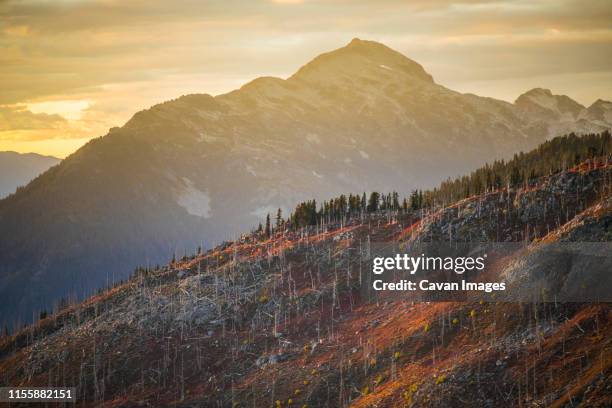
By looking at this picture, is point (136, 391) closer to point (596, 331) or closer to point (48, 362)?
point (48, 362)

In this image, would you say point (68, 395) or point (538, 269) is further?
point (68, 395)

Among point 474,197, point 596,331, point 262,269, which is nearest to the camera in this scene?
point 596,331

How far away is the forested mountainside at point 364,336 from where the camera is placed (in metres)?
122

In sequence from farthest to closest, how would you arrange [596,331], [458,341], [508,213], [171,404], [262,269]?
[262,269] → [508,213] → [171,404] → [458,341] → [596,331]

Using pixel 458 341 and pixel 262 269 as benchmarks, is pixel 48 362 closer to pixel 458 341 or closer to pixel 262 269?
pixel 262 269

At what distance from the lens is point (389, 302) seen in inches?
6565

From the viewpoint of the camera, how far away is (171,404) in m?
157

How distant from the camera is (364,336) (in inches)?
6137

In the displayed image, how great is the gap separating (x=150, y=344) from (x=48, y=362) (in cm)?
2654

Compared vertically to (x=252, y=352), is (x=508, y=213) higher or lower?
higher

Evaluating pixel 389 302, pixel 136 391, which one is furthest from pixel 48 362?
pixel 389 302

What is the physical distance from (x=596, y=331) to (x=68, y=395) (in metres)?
110

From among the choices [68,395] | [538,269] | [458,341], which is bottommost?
[68,395]

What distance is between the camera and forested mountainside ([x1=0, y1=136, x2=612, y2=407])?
399 feet
